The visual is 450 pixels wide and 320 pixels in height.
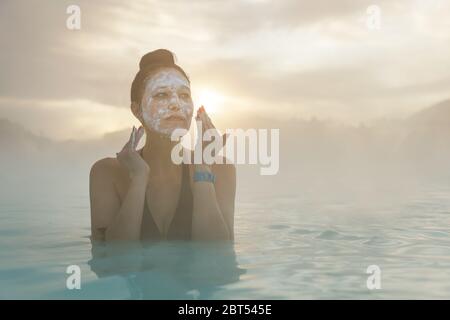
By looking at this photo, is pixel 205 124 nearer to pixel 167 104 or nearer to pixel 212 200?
pixel 167 104

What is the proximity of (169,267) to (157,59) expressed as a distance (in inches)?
109

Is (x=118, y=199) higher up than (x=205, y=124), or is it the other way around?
(x=205, y=124)

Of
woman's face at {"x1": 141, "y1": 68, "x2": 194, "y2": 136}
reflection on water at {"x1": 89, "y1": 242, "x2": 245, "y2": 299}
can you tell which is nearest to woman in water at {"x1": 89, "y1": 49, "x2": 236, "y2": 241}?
woman's face at {"x1": 141, "y1": 68, "x2": 194, "y2": 136}

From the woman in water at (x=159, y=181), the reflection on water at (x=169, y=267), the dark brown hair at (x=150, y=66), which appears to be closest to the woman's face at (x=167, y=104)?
the woman in water at (x=159, y=181)

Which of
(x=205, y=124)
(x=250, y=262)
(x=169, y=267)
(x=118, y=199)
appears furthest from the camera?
(x=118, y=199)

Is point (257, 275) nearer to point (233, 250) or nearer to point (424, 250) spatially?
point (233, 250)

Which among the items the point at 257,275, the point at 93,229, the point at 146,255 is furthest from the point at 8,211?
the point at 257,275

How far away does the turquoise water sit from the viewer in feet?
17.1

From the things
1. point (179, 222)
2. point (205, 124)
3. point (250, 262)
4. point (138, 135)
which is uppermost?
point (205, 124)

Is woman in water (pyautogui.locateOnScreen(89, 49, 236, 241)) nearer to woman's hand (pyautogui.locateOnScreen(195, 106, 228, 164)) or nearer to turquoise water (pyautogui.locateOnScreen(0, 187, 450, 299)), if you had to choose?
woman's hand (pyautogui.locateOnScreen(195, 106, 228, 164))

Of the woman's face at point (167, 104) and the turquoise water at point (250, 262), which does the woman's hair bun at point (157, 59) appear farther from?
the turquoise water at point (250, 262)

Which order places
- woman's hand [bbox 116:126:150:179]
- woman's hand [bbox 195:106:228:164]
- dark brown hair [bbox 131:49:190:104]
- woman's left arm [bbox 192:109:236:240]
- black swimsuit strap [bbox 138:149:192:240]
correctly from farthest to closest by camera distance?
dark brown hair [bbox 131:49:190:104]
black swimsuit strap [bbox 138:149:192:240]
woman's hand [bbox 195:106:228:164]
woman's left arm [bbox 192:109:236:240]
woman's hand [bbox 116:126:150:179]

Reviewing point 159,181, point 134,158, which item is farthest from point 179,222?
point 134,158

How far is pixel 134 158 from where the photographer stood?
22.5 feet
